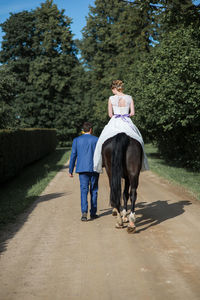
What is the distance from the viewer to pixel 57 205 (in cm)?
957

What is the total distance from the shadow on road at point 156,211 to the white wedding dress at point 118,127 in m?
1.11

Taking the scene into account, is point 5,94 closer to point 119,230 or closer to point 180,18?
point 180,18

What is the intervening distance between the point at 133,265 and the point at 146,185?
8.50m

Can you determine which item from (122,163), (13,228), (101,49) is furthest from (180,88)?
(101,49)

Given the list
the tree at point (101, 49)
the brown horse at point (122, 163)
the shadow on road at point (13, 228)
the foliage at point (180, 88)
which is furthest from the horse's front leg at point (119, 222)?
the tree at point (101, 49)

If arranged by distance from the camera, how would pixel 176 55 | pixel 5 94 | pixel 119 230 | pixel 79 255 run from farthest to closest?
pixel 5 94
pixel 176 55
pixel 119 230
pixel 79 255

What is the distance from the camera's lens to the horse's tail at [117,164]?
664 centimetres

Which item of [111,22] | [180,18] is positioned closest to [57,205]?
[180,18]

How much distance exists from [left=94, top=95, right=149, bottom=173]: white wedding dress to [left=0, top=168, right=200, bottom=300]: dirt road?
1.31 metres

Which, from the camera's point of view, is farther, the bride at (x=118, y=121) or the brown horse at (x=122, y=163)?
the bride at (x=118, y=121)

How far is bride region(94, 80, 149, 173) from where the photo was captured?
695 centimetres

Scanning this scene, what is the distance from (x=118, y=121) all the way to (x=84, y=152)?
3.72ft

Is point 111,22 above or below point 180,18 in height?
above

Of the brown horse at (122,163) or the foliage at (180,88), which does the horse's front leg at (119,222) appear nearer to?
the brown horse at (122,163)
